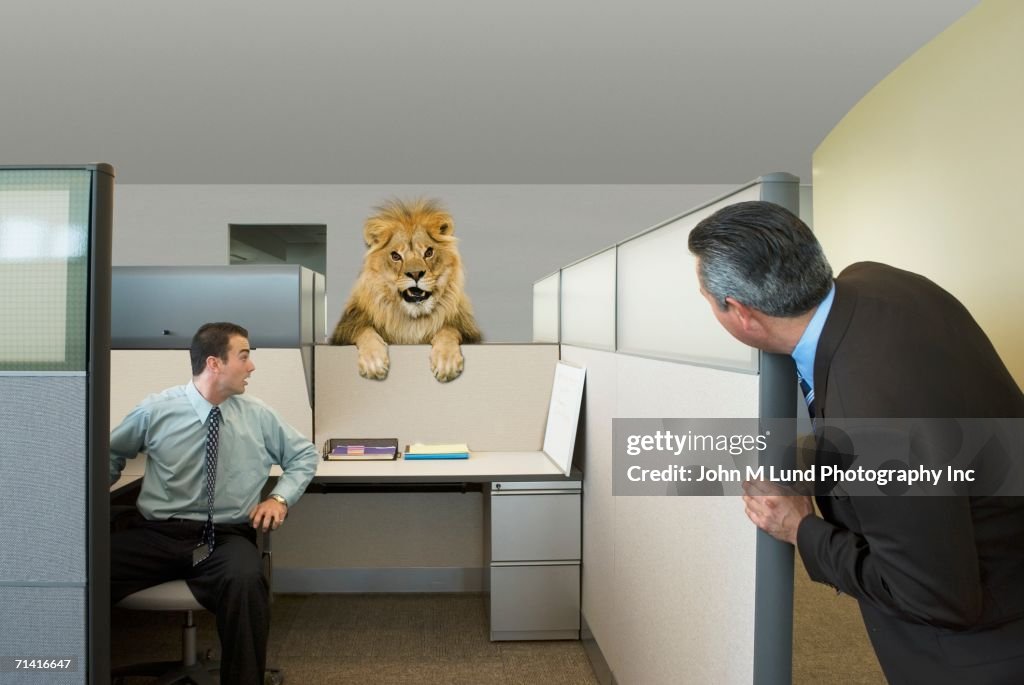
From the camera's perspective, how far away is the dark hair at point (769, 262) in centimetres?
108

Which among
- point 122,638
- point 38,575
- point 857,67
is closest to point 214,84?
point 122,638

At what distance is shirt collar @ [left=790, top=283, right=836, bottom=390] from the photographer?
1085 millimetres

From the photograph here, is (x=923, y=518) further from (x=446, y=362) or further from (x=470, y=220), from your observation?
(x=470, y=220)

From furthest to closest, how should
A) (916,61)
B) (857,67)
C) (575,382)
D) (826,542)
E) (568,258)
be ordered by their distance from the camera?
1. (568,258)
2. (857,67)
3. (575,382)
4. (916,61)
5. (826,542)

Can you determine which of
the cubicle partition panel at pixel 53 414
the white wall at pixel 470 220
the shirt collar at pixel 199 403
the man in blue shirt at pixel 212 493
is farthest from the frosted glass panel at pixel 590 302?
the white wall at pixel 470 220

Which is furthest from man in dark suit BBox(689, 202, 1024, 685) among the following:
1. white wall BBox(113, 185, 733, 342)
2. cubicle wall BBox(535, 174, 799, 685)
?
white wall BBox(113, 185, 733, 342)

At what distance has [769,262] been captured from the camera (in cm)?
108

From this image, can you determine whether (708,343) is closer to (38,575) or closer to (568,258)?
(38,575)

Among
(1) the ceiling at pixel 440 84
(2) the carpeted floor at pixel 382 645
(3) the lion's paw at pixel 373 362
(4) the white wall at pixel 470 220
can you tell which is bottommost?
(2) the carpeted floor at pixel 382 645

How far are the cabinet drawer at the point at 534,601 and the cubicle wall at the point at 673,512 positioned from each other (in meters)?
0.10

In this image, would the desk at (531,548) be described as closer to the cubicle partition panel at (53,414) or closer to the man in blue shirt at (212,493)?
the man in blue shirt at (212,493)

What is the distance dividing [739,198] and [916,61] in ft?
3.39

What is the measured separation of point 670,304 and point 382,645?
186 cm

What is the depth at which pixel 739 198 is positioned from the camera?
4.91 ft
